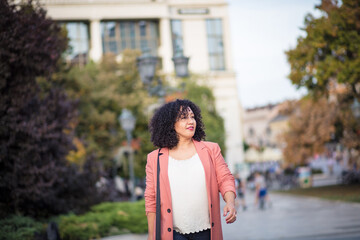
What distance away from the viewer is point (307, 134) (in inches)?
1383

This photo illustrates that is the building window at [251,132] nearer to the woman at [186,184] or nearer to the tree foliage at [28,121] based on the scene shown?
the tree foliage at [28,121]

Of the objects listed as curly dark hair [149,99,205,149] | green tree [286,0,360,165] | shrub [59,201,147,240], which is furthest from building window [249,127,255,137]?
curly dark hair [149,99,205,149]

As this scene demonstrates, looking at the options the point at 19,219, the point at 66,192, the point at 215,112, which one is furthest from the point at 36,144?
the point at 215,112

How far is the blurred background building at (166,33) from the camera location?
5306 centimetres

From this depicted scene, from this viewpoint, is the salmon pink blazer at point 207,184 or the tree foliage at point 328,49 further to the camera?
the tree foliage at point 328,49

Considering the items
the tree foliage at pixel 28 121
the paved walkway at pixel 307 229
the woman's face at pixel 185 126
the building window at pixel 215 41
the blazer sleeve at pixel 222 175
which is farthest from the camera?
the building window at pixel 215 41

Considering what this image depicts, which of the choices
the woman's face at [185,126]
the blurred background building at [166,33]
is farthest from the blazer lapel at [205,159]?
the blurred background building at [166,33]

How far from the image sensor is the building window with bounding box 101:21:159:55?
176ft

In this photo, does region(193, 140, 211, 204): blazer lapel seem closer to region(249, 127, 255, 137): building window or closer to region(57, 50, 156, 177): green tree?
region(57, 50, 156, 177): green tree

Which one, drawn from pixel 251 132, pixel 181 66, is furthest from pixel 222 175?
pixel 251 132

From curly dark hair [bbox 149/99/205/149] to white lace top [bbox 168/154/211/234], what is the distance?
34 cm

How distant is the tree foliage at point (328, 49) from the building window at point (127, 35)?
113 feet

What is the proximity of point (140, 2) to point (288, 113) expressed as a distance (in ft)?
70.3

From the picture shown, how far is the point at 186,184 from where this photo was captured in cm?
465
